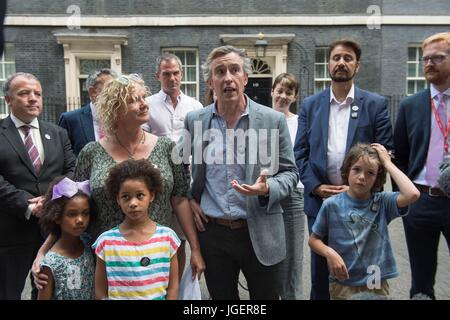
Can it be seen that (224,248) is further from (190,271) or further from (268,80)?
(268,80)

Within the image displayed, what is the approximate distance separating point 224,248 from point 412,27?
50.2ft

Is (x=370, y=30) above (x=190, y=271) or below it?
above

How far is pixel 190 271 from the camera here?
8.66 feet

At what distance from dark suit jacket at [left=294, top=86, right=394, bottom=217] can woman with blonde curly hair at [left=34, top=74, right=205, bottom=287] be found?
3.17 feet

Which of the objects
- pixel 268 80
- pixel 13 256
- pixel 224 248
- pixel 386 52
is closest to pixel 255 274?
pixel 224 248

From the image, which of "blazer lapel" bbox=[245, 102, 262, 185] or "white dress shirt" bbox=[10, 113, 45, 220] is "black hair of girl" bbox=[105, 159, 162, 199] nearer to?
"blazer lapel" bbox=[245, 102, 262, 185]

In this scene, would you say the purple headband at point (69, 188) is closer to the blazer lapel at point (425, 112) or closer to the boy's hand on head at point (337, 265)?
the boy's hand on head at point (337, 265)

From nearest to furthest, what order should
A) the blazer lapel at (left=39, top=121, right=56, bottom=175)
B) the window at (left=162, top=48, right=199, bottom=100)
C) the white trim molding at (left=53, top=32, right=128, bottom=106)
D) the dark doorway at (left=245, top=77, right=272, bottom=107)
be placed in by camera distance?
1. the blazer lapel at (left=39, top=121, right=56, bottom=175)
2. the white trim molding at (left=53, top=32, right=128, bottom=106)
3. the dark doorway at (left=245, top=77, right=272, bottom=107)
4. the window at (left=162, top=48, right=199, bottom=100)

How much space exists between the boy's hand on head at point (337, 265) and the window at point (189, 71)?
13303 mm

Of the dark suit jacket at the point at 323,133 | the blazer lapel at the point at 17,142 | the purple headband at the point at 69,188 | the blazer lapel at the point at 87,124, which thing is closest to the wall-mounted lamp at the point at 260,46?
the blazer lapel at the point at 87,124

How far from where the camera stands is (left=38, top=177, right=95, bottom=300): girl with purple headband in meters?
2.48

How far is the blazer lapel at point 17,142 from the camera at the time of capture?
313 cm

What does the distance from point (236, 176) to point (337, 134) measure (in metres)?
0.94

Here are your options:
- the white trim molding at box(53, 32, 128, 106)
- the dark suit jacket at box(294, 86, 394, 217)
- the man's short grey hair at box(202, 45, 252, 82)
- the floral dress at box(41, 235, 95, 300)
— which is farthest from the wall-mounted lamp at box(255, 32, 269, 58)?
the floral dress at box(41, 235, 95, 300)
